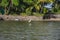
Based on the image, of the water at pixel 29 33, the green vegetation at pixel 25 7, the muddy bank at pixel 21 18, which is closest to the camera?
the water at pixel 29 33

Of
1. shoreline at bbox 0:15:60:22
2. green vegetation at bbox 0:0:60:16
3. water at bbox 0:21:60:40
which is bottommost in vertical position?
shoreline at bbox 0:15:60:22

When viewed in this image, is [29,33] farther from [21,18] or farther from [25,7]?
[25,7]

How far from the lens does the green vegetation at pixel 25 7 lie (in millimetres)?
62781

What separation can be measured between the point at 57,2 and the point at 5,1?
39.6 feet

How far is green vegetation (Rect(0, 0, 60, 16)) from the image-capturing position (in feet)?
206

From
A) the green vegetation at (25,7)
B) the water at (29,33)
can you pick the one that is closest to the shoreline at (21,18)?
the green vegetation at (25,7)

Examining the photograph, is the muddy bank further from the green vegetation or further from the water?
the water

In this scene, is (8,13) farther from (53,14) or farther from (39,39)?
(39,39)

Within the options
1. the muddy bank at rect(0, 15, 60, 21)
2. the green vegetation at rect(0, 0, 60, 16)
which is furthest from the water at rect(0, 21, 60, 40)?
the green vegetation at rect(0, 0, 60, 16)

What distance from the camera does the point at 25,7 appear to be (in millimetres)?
64875

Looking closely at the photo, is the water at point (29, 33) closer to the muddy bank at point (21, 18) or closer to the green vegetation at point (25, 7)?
the muddy bank at point (21, 18)

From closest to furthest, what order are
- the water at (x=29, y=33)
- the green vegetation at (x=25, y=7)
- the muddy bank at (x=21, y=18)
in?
the water at (x=29, y=33) < the muddy bank at (x=21, y=18) < the green vegetation at (x=25, y=7)

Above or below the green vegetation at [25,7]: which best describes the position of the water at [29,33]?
above

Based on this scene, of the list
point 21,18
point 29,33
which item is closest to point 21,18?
point 21,18
